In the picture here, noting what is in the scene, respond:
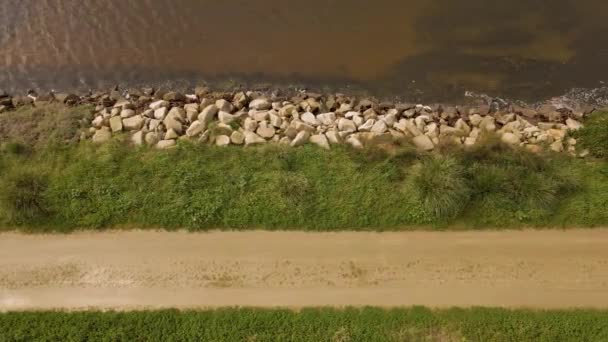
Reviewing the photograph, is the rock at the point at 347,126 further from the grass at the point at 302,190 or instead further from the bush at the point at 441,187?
the bush at the point at 441,187

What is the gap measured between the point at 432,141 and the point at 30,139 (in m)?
9.31

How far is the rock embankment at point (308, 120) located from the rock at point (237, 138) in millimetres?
23

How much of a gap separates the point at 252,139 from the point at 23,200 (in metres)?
4.94

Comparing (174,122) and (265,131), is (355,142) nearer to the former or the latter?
(265,131)

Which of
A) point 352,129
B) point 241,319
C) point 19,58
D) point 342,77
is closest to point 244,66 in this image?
point 342,77

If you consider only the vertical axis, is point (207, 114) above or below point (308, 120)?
above

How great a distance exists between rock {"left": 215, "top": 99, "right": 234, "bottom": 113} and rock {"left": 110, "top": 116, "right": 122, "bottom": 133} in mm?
2310

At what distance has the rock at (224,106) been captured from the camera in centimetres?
1234

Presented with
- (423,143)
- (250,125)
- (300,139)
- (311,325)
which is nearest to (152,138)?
(250,125)

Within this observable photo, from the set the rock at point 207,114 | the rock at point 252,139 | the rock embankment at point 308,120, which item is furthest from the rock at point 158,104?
the rock at point 252,139

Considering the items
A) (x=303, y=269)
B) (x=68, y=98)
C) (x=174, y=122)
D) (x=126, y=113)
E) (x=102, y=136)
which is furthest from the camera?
(x=68, y=98)

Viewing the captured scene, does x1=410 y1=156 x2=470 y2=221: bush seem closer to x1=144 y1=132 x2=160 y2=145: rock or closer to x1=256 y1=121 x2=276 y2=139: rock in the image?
x1=256 y1=121 x2=276 y2=139: rock

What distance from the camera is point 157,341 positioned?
30.6 ft

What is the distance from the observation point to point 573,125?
40.0 feet
